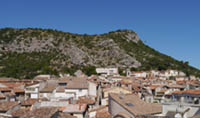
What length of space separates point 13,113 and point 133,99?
17.4m

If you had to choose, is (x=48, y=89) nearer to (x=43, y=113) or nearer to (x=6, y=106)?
(x=6, y=106)

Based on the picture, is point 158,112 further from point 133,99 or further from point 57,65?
point 57,65

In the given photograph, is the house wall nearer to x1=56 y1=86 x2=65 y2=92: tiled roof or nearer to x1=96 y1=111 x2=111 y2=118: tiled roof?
x1=96 y1=111 x2=111 y2=118: tiled roof

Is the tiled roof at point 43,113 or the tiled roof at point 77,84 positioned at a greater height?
the tiled roof at point 77,84

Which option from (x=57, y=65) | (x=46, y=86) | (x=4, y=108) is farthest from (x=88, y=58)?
(x=4, y=108)

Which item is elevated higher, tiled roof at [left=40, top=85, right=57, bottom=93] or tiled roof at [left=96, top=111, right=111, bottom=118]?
tiled roof at [left=40, top=85, right=57, bottom=93]

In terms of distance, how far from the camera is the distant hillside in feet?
395

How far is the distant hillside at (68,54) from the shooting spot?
4743 inches

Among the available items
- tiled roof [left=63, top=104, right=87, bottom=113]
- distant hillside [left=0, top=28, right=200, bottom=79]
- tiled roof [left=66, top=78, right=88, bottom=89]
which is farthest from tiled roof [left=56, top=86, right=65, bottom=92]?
distant hillside [left=0, top=28, right=200, bottom=79]

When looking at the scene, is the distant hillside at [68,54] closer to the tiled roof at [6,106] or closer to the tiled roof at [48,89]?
the tiled roof at [48,89]

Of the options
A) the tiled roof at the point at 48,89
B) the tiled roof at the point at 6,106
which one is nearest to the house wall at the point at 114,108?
the tiled roof at the point at 6,106

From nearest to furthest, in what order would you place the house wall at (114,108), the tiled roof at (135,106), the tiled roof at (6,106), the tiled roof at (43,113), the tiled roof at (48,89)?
the tiled roof at (43,113) → the tiled roof at (135,106) → the house wall at (114,108) → the tiled roof at (6,106) → the tiled roof at (48,89)

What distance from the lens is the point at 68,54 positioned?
145750mm

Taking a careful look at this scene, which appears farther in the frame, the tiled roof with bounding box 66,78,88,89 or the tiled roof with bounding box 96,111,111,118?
the tiled roof with bounding box 66,78,88,89
